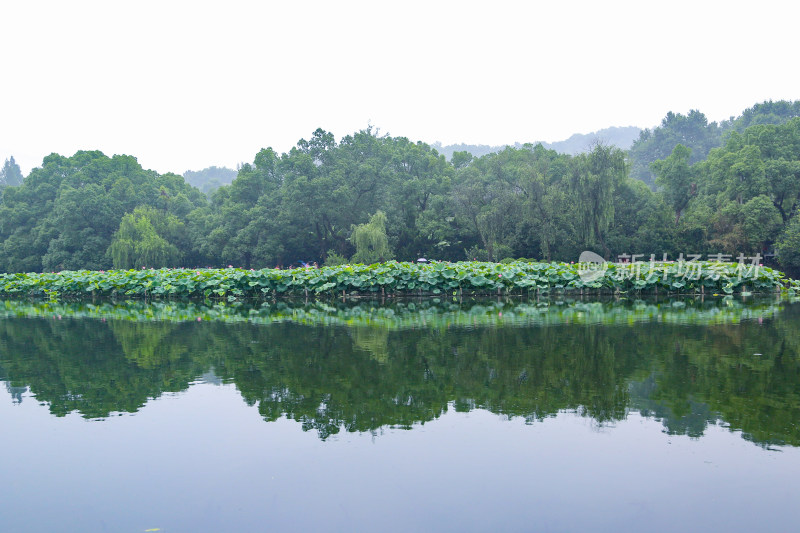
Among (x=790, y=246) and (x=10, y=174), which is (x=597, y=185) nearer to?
(x=790, y=246)

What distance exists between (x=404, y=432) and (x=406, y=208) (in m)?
24.8

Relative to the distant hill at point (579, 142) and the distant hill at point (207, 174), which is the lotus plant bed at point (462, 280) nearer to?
the distant hill at point (207, 174)

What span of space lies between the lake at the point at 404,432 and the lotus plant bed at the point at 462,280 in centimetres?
665

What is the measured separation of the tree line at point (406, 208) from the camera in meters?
23.0

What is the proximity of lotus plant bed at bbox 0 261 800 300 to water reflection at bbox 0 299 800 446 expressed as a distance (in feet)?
13.1

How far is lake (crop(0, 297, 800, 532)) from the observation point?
9.22 ft

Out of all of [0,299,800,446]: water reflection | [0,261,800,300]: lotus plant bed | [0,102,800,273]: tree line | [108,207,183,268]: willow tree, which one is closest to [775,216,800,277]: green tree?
[0,102,800,273]: tree line

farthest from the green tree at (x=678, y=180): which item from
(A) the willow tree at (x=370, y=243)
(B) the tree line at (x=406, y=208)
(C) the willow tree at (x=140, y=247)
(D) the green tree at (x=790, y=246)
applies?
(C) the willow tree at (x=140, y=247)

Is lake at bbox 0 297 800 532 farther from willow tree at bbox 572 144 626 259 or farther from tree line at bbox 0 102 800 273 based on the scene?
tree line at bbox 0 102 800 273

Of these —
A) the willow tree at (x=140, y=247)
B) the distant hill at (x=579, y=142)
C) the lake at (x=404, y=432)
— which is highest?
the distant hill at (x=579, y=142)

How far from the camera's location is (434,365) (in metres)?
5.82

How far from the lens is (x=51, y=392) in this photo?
507 centimetres

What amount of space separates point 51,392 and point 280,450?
8.68 feet

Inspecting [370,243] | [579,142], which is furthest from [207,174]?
[370,243]
